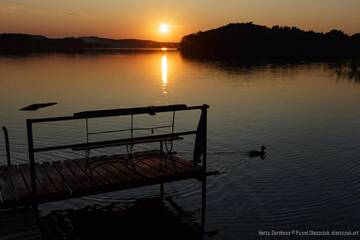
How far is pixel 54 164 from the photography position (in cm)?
1312

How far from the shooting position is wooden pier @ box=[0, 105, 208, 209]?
412 inches

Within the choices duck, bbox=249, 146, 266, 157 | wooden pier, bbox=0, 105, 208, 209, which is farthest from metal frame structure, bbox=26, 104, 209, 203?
duck, bbox=249, 146, 266, 157

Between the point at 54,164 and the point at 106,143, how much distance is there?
2.60 metres

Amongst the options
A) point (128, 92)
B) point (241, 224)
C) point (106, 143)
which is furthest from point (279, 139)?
point (128, 92)

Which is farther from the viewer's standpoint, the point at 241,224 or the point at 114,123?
the point at 114,123

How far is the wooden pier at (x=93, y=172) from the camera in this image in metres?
10.5

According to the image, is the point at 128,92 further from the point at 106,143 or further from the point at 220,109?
the point at 106,143

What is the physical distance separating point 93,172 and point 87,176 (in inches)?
17.5

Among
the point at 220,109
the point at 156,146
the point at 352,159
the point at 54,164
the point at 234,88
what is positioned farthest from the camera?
the point at 234,88

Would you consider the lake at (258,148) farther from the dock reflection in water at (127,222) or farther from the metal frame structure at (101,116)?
the metal frame structure at (101,116)

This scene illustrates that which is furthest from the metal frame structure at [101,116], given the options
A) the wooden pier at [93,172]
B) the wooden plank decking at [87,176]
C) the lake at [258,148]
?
the lake at [258,148]

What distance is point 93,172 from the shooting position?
12500mm

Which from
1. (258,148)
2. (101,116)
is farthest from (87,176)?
(258,148)

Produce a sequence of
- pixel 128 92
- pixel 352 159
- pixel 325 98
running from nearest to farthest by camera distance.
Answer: pixel 352 159, pixel 325 98, pixel 128 92
